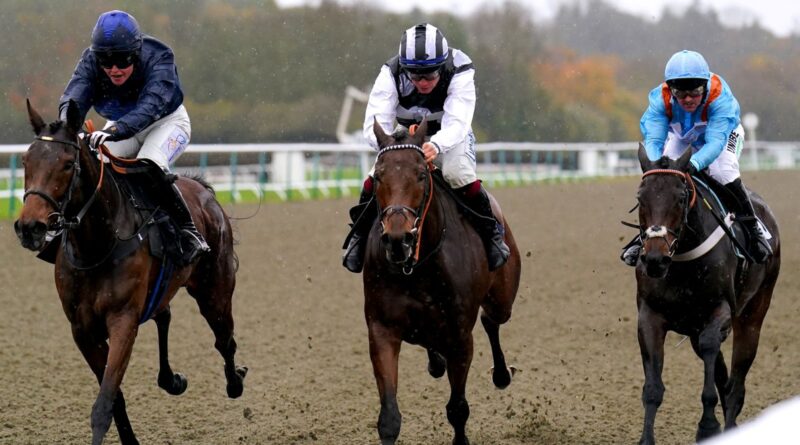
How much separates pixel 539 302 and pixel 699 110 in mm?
5135

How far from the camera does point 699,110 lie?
6316 mm

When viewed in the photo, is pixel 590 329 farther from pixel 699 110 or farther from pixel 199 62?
pixel 199 62

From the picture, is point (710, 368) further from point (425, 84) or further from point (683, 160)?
point (425, 84)

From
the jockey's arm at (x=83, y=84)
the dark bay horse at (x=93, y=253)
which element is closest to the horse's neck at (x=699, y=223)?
the dark bay horse at (x=93, y=253)

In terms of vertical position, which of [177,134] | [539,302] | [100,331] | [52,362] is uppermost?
[177,134]

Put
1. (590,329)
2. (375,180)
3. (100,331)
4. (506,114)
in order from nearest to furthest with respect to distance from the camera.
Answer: (375,180) < (100,331) < (590,329) < (506,114)

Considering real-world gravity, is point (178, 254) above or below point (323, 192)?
above

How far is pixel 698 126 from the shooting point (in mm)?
6371

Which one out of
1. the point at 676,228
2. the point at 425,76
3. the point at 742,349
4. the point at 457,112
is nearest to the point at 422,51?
the point at 425,76

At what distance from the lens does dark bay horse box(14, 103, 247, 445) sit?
5.12 meters

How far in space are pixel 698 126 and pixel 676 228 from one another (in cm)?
93

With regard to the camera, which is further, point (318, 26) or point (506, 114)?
point (506, 114)

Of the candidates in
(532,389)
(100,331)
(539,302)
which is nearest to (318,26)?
(539,302)

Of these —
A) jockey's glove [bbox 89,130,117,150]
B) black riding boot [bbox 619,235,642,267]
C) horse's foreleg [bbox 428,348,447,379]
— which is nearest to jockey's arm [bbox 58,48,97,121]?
jockey's glove [bbox 89,130,117,150]
